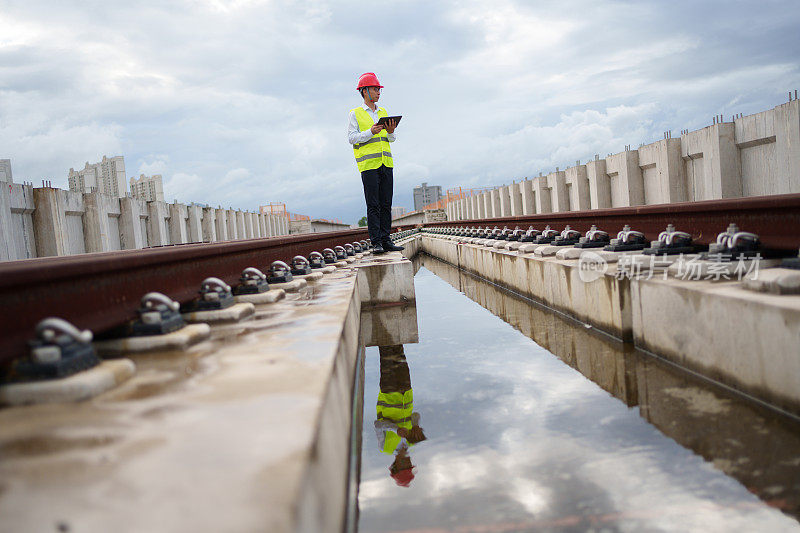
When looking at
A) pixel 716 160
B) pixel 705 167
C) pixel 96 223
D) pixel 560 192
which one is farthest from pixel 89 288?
pixel 560 192

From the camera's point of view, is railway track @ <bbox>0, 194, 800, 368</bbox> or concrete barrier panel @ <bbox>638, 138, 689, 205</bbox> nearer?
railway track @ <bbox>0, 194, 800, 368</bbox>

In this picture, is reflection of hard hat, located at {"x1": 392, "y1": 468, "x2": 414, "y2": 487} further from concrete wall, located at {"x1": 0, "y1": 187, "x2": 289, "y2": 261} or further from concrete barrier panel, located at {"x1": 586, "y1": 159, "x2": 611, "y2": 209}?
concrete barrier panel, located at {"x1": 586, "y1": 159, "x2": 611, "y2": 209}

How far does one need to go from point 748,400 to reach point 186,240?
16.6 meters

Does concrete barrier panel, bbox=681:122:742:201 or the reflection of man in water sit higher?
concrete barrier panel, bbox=681:122:742:201

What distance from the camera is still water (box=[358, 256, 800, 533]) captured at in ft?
6.13

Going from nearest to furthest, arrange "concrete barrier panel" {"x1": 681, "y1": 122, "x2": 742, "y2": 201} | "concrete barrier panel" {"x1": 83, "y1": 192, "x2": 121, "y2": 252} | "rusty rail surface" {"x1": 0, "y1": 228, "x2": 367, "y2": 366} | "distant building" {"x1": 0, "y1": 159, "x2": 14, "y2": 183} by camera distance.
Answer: "rusty rail surface" {"x1": 0, "y1": 228, "x2": 367, "y2": 366}
"distant building" {"x1": 0, "y1": 159, "x2": 14, "y2": 183}
"concrete barrier panel" {"x1": 681, "y1": 122, "x2": 742, "y2": 201}
"concrete barrier panel" {"x1": 83, "y1": 192, "x2": 121, "y2": 252}

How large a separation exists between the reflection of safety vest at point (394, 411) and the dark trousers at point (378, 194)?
14.5ft

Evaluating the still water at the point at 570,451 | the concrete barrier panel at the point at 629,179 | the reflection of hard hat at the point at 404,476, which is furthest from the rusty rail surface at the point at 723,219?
the concrete barrier panel at the point at 629,179

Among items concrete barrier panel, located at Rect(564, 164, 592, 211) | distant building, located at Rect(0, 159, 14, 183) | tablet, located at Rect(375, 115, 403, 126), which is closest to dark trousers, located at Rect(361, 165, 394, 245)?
tablet, located at Rect(375, 115, 403, 126)

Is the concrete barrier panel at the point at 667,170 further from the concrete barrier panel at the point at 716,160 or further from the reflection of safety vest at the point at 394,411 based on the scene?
the reflection of safety vest at the point at 394,411

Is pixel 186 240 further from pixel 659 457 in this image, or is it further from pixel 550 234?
pixel 659 457

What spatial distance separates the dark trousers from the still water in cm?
392

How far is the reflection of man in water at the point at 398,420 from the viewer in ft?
7.70

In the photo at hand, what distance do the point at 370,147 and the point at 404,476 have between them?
18.4 ft
